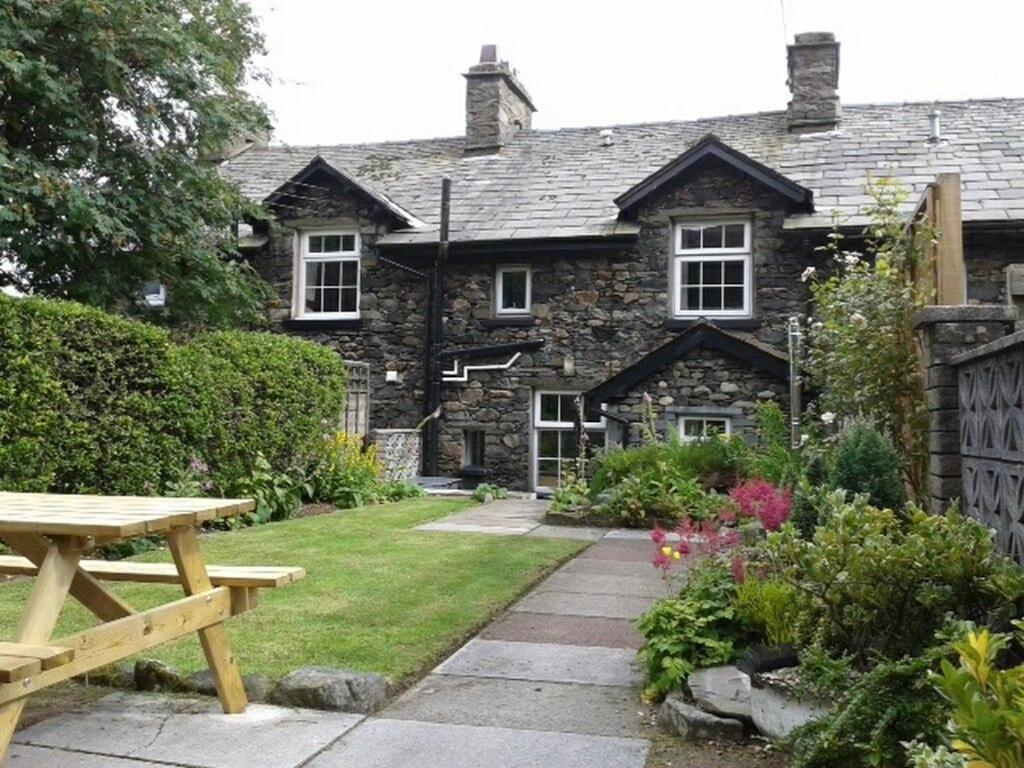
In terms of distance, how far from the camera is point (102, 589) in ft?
14.2

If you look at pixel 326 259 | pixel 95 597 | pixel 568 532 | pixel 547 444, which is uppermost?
pixel 326 259

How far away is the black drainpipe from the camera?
16484 millimetres

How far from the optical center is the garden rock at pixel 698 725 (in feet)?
12.7

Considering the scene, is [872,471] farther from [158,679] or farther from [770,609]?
[158,679]

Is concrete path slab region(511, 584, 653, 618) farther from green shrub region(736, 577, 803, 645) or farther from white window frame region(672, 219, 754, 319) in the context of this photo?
white window frame region(672, 219, 754, 319)

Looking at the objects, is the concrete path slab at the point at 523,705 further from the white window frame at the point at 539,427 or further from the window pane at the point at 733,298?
the window pane at the point at 733,298

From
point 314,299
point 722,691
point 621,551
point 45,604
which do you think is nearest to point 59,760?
point 45,604

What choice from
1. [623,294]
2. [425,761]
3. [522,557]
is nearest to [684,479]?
[522,557]

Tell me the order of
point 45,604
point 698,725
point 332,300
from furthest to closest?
point 332,300 → point 698,725 → point 45,604

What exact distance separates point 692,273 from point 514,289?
297 centimetres

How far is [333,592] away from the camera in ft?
21.4

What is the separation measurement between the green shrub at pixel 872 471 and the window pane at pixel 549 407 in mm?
10028

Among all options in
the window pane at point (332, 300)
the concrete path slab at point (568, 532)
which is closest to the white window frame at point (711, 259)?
the concrete path slab at point (568, 532)

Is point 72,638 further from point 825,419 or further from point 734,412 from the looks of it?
point 734,412
